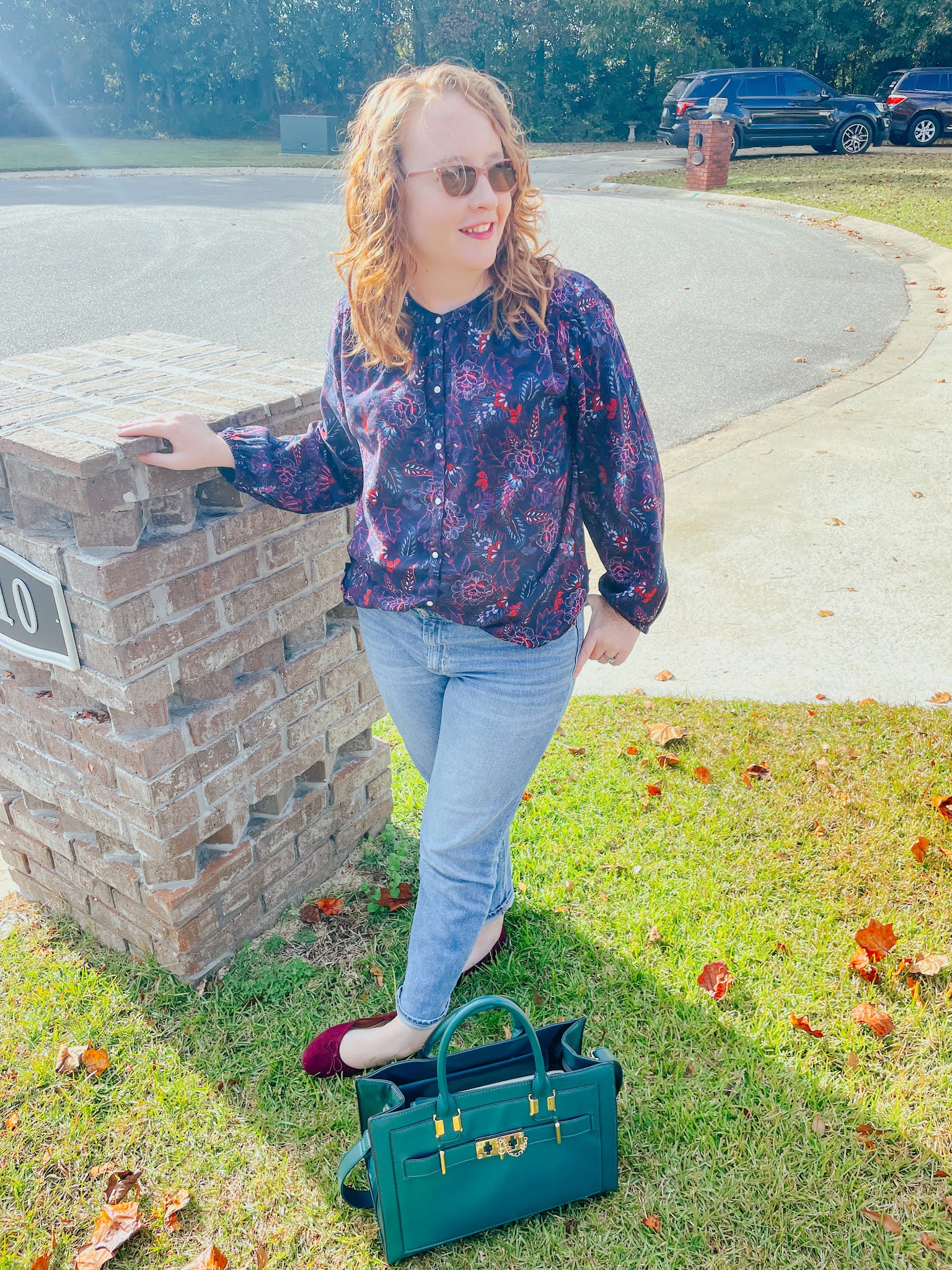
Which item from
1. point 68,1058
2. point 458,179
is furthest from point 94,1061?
point 458,179

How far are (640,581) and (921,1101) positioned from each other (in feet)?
4.31

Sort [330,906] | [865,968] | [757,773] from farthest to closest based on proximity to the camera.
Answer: [757,773]
[330,906]
[865,968]

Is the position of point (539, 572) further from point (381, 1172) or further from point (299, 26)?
point (299, 26)

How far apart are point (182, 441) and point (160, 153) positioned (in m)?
28.8

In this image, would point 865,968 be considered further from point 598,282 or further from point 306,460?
point 598,282

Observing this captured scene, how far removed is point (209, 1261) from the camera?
189 centimetres

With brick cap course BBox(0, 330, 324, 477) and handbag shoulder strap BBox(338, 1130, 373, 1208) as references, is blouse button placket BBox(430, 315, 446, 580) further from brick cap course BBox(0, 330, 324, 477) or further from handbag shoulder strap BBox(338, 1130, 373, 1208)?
handbag shoulder strap BBox(338, 1130, 373, 1208)

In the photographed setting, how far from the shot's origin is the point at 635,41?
27.9 m

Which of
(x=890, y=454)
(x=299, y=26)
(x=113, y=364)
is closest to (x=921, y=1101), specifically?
(x=113, y=364)

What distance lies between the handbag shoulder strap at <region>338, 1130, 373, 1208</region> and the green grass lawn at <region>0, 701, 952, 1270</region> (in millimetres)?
48

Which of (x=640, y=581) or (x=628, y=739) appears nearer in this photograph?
(x=640, y=581)

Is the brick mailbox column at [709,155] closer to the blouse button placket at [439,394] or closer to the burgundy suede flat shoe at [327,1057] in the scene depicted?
the blouse button placket at [439,394]

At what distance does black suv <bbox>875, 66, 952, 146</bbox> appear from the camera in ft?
67.7

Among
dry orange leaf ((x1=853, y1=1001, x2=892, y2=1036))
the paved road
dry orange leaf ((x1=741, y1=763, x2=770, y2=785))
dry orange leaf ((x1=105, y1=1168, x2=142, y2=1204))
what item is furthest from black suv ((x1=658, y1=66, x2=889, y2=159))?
dry orange leaf ((x1=105, y1=1168, x2=142, y2=1204))
